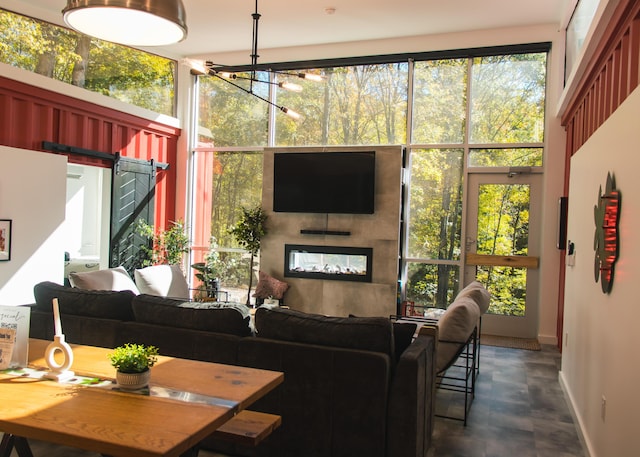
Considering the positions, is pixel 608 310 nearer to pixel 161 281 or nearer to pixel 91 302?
pixel 91 302

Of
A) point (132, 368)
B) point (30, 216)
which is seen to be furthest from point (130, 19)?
point (30, 216)

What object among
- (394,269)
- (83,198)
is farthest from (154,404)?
(83,198)

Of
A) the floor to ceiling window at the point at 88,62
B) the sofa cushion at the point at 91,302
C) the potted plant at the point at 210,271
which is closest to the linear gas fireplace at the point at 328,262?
the potted plant at the point at 210,271

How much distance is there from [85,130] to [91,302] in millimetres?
4217

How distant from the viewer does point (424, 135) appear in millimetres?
7391

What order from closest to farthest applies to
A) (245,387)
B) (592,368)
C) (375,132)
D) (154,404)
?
(154,404) → (245,387) → (592,368) → (375,132)

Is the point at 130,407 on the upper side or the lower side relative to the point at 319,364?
upper

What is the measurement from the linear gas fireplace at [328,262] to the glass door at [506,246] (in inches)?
54.8

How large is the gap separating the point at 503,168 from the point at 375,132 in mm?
1822

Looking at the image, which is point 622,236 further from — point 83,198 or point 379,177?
point 83,198

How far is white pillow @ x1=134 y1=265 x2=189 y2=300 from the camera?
5.70m

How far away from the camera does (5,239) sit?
559 cm

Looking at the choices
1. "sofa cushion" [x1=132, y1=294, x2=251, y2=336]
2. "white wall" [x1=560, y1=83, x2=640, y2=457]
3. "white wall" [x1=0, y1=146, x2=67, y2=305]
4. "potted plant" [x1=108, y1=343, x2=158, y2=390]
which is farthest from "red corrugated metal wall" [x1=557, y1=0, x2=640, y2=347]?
"white wall" [x1=0, y1=146, x2=67, y2=305]

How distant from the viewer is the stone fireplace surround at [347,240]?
7.12 meters
